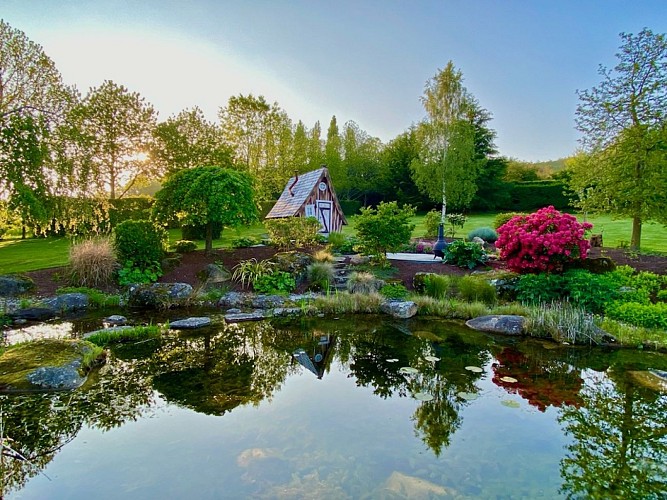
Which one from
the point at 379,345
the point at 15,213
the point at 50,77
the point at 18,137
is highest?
the point at 50,77

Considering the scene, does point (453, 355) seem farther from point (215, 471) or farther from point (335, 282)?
point (335, 282)

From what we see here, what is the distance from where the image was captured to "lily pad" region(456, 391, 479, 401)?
4.39 m

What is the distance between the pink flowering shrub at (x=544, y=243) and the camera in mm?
7961

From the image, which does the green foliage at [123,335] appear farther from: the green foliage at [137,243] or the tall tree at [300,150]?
the tall tree at [300,150]

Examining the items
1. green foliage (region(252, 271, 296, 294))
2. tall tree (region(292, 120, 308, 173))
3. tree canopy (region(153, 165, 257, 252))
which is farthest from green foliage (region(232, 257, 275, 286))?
tall tree (region(292, 120, 308, 173))

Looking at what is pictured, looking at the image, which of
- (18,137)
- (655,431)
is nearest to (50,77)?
(18,137)

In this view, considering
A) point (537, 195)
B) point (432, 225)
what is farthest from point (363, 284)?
point (537, 195)

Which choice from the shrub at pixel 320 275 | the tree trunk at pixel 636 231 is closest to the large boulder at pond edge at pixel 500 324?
the shrub at pixel 320 275

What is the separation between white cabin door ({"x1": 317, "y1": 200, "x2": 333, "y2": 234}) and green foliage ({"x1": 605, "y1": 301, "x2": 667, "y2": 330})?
46.9 ft

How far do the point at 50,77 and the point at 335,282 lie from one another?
36.1 feet

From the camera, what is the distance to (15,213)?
9617 millimetres

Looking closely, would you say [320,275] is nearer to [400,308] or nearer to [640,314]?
[400,308]

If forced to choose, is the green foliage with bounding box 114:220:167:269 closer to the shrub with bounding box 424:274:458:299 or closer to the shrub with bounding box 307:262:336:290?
the shrub with bounding box 307:262:336:290

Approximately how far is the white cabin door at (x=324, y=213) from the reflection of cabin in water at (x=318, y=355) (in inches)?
540
